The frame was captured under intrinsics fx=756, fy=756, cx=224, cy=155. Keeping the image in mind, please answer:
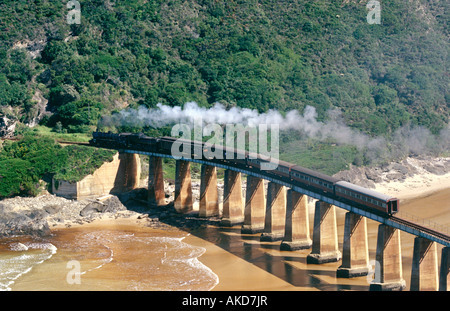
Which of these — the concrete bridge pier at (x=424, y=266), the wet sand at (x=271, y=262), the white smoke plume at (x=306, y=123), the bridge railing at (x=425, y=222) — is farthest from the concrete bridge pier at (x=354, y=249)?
the white smoke plume at (x=306, y=123)

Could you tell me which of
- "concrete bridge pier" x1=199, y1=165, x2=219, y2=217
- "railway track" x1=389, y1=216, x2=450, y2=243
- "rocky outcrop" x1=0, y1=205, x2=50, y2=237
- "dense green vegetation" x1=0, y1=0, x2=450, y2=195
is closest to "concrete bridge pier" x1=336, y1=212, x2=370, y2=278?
"railway track" x1=389, y1=216, x2=450, y2=243

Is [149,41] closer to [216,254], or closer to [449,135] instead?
[449,135]

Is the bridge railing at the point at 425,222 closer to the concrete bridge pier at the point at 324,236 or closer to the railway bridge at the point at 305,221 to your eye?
the railway bridge at the point at 305,221

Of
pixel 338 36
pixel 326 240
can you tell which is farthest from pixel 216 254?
pixel 338 36

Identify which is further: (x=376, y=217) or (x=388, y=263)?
(x=376, y=217)

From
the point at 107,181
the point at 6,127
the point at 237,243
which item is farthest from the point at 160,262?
the point at 6,127

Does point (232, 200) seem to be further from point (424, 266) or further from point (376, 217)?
point (424, 266)
